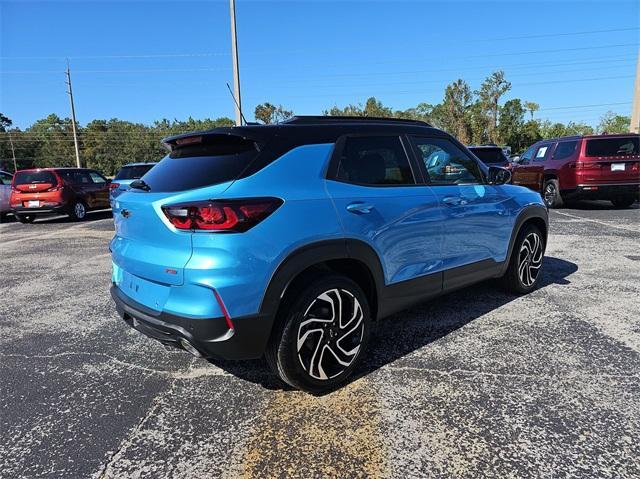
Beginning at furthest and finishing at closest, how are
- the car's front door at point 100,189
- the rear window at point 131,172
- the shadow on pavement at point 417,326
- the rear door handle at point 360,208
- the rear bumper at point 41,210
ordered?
the car's front door at point 100,189 → the rear window at point 131,172 → the rear bumper at point 41,210 → the shadow on pavement at point 417,326 → the rear door handle at point 360,208

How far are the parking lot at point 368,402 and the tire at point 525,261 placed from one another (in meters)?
0.24

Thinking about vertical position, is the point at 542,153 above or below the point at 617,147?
below

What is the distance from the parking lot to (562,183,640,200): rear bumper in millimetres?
7457

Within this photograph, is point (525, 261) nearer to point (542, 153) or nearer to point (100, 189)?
point (542, 153)

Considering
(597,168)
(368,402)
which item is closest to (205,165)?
(368,402)

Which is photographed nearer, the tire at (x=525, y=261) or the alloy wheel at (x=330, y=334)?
the alloy wheel at (x=330, y=334)

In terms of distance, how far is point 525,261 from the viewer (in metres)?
4.66

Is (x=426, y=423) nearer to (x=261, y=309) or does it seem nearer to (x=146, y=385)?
(x=261, y=309)

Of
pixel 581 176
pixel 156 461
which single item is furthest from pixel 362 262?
pixel 581 176

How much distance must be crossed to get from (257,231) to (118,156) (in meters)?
86.8

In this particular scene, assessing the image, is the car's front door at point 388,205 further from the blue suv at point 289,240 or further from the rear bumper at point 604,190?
the rear bumper at point 604,190

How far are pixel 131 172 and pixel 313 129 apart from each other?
11.4m

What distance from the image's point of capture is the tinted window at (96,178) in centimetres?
1355

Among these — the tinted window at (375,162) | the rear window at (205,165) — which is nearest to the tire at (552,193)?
the tinted window at (375,162)
